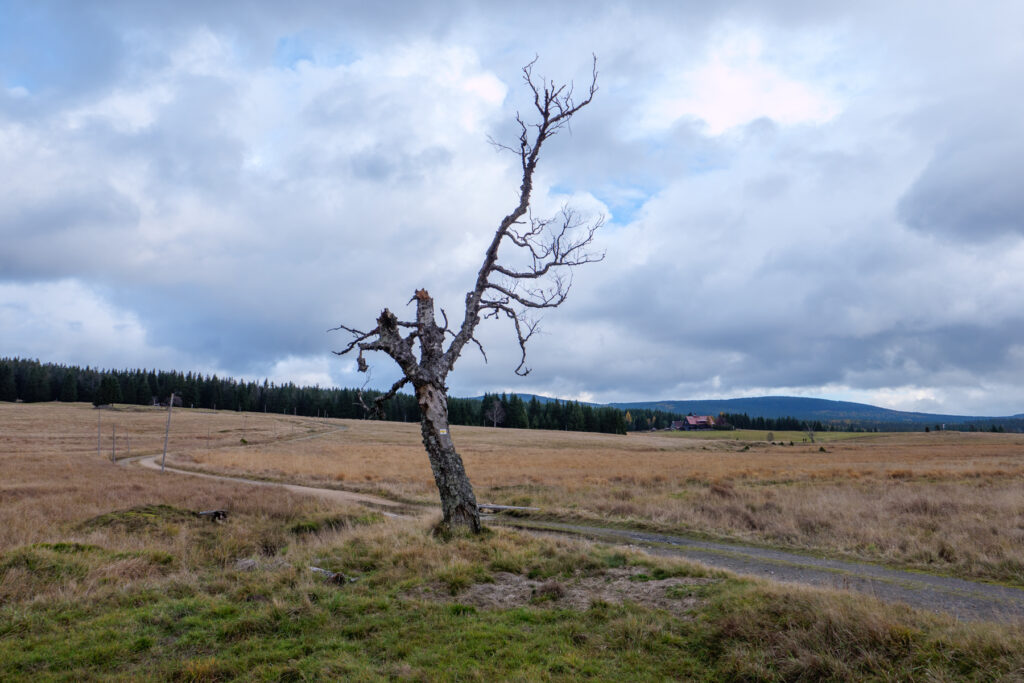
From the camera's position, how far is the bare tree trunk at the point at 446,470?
1219 cm

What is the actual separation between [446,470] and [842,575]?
7.74 meters

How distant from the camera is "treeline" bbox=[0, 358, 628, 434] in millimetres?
117812

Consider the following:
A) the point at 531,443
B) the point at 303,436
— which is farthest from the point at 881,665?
the point at 303,436

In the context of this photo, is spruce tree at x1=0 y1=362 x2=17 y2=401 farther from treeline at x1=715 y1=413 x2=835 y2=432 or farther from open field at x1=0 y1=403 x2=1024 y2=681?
treeline at x1=715 y1=413 x2=835 y2=432

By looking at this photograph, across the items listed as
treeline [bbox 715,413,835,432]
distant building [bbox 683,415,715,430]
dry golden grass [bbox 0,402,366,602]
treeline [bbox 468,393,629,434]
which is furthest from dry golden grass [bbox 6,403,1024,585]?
treeline [bbox 715,413,835,432]

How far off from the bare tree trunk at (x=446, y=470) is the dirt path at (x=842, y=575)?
3981 mm

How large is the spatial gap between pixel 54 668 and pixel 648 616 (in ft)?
22.0

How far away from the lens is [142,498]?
784 inches

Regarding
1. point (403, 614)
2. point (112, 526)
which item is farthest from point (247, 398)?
point (403, 614)

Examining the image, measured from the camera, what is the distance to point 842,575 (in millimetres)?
9992

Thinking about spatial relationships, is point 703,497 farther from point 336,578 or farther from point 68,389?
point 68,389

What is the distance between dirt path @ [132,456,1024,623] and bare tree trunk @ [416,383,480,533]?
13.1 ft

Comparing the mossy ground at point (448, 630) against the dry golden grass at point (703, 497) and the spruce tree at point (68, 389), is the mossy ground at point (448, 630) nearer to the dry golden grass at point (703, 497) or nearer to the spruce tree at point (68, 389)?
the dry golden grass at point (703, 497)

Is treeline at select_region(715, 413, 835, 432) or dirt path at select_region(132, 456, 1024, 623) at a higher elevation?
dirt path at select_region(132, 456, 1024, 623)
